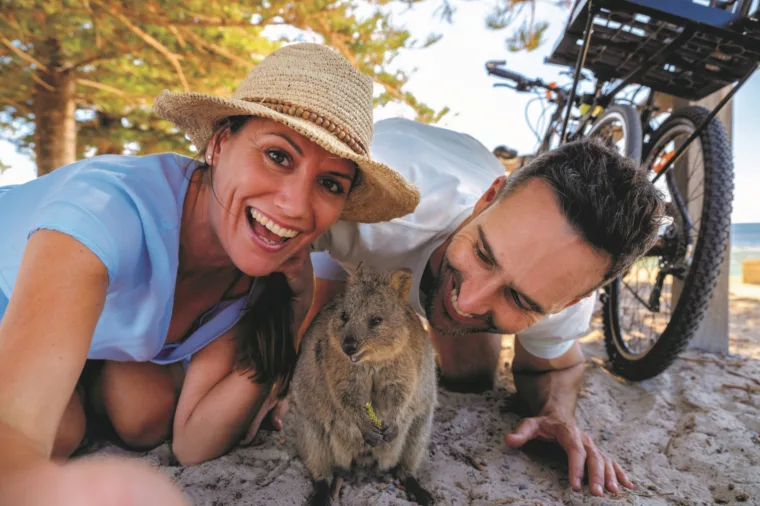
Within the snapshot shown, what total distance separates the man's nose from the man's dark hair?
0.41 m

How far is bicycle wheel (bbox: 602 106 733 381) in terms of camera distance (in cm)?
270

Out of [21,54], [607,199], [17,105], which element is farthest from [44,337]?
[17,105]

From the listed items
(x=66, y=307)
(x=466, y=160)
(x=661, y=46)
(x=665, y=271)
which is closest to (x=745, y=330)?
(x=665, y=271)

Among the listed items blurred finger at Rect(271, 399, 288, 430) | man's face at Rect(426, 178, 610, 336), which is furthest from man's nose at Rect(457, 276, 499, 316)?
blurred finger at Rect(271, 399, 288, 430)

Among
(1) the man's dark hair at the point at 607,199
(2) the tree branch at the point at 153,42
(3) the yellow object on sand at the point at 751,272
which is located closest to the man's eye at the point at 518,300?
(1) the man's dark hair at the point at 607,199

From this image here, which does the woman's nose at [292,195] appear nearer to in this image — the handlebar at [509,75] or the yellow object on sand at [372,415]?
the yellow object on sand at [372,415]

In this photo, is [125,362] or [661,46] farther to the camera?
[661,46]

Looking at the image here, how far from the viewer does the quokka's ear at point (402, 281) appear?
246cm

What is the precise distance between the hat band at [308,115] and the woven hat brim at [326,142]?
0.09 feet

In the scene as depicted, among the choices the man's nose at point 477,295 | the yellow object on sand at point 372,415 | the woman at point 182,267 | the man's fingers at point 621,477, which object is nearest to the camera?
the woman at point 182,267

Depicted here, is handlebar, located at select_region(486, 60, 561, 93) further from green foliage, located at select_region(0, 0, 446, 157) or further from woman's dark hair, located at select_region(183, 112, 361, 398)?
woman's dark hair, located at select_region(183, 112, 361, 398)

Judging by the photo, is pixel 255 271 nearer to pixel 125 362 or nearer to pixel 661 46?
pixel 125 362

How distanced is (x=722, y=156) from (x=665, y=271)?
0.79 m

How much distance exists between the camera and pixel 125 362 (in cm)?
234
